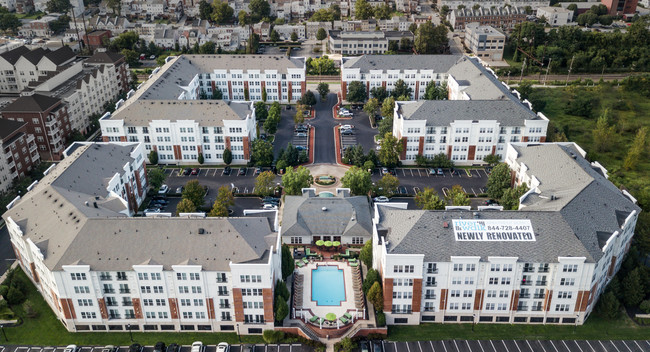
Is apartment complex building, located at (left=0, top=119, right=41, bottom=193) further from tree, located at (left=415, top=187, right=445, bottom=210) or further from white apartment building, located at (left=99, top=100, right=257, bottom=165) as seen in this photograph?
tree, located at (left=415, top=187, right=445, bottom=210)

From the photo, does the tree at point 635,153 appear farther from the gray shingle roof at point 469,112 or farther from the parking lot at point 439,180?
the parking lot at point 439,180

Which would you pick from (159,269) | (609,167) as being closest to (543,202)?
(609,167)

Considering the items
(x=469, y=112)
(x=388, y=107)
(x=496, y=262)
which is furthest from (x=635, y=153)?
(x=496, y=262)

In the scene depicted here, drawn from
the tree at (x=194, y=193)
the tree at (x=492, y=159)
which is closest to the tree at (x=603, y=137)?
the tree at (x=492, y=159)

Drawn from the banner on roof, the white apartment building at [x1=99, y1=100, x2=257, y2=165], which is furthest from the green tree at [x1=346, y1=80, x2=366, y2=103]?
the banner on roof

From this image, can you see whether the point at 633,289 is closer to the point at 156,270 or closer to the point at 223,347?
the point at 223,347
